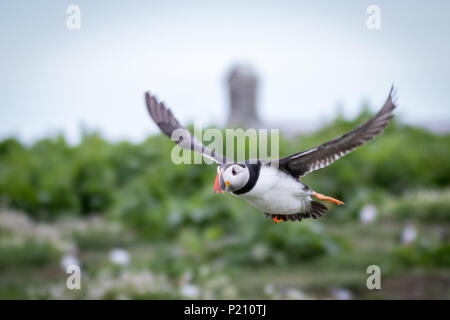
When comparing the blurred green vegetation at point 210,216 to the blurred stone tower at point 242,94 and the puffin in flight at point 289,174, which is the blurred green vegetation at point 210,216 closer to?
the puffin in flight at point 289,174

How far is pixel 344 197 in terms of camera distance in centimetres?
904

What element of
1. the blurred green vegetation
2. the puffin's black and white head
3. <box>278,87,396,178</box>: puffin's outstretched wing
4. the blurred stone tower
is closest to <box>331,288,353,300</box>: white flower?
the blurred green vegetation

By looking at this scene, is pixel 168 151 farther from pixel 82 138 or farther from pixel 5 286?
pixel 5 286

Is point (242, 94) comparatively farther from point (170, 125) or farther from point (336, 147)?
point (336, 147)

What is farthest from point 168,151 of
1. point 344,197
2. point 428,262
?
point 428,262

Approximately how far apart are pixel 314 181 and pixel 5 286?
4691mm

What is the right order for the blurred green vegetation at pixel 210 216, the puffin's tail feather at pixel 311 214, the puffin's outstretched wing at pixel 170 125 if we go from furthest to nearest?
the blurred green vegetation at pixel 210 216
the puffin's outstretched wing at pixel 170 125
the puffin's tail feather at pixel 311 214

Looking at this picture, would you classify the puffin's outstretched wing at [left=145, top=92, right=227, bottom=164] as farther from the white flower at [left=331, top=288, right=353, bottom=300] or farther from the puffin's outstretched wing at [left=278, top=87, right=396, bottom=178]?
the white flower at [left=331, top=288, right=353, bottom=300]

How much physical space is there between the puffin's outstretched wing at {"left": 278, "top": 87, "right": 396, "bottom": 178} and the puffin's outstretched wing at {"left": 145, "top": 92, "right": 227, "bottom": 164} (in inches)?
13.3

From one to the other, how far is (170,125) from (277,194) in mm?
570

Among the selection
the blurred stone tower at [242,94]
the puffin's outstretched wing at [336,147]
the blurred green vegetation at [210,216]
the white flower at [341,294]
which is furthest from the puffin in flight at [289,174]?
the blurred stone tower at [242,94]

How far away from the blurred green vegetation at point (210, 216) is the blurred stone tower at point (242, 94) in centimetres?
526

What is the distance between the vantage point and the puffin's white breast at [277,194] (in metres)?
1.73
